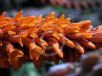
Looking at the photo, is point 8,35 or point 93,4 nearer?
point 8,35

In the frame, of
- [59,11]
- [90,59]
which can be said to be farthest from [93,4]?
[90,59]

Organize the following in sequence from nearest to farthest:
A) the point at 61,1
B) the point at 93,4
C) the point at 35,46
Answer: the point at 35,46, the point at 61,1, the point at 93,4

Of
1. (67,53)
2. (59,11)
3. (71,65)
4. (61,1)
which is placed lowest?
(71,65)

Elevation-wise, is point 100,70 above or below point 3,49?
below

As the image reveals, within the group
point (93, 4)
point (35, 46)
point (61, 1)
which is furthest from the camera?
point (93, 4)

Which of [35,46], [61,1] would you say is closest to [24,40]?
[35,46]

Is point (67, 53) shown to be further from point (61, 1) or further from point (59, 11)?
point (59, 11)
